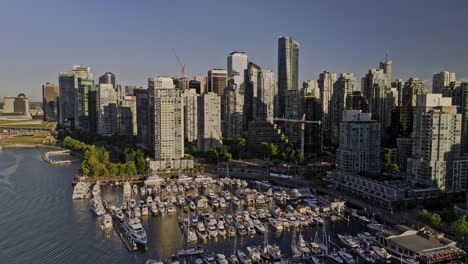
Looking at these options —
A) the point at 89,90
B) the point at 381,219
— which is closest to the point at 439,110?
the point at 381,219

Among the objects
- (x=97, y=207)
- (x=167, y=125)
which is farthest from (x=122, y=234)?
(x=167, y=125)

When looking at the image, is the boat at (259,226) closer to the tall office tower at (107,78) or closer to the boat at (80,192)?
the boat at (80,192)

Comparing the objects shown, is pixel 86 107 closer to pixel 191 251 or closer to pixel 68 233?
pixel 68 233

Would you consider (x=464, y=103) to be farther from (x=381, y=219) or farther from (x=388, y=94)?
(x=388, y=94)

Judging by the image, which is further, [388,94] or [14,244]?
[388,94]

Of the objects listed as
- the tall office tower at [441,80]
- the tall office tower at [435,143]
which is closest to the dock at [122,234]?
the tall office tower at [435,143]

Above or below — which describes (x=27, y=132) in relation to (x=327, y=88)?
below
